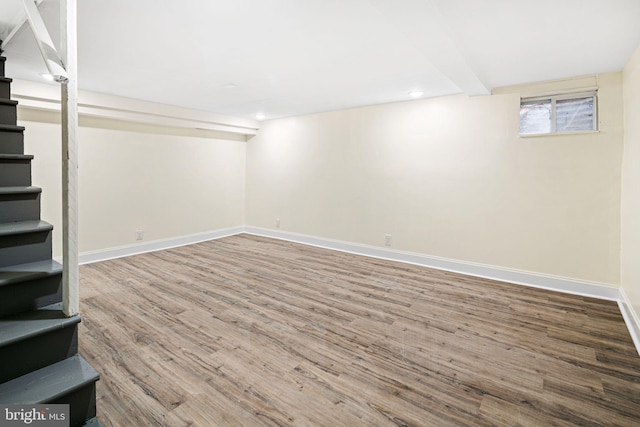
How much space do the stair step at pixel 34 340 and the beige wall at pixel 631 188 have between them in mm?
3820

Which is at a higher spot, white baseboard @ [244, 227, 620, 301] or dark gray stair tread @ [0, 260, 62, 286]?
dark gray stair tread @ [0, 260, 62, 286]

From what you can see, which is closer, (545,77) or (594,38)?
(594,38)

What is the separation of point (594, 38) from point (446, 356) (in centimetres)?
259

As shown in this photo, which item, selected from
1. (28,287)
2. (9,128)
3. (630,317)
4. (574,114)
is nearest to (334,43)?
(9,128)

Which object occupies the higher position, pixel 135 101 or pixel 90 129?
pixel 135 101

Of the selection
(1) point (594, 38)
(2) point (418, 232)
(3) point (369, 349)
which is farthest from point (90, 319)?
(1) point (594, 38)

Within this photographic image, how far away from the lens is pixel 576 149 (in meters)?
3.26

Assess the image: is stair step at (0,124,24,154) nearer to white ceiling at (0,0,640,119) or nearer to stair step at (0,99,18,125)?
stair step at (0,99,18,125)

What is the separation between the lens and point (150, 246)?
16.2 ft

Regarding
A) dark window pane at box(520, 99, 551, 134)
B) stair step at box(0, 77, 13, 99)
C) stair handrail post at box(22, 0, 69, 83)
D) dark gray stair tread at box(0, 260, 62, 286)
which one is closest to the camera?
stair handrail post at box(22, 0, 69, 83)

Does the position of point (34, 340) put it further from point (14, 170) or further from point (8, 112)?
point (8, 112)

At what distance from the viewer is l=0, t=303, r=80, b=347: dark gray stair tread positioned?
1.30 metres

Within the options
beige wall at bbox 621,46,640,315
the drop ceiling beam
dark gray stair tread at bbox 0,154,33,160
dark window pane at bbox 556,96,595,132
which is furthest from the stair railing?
dark window pane at bbox 556,96,595,132

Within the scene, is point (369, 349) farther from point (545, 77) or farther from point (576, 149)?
point (545, 77)
